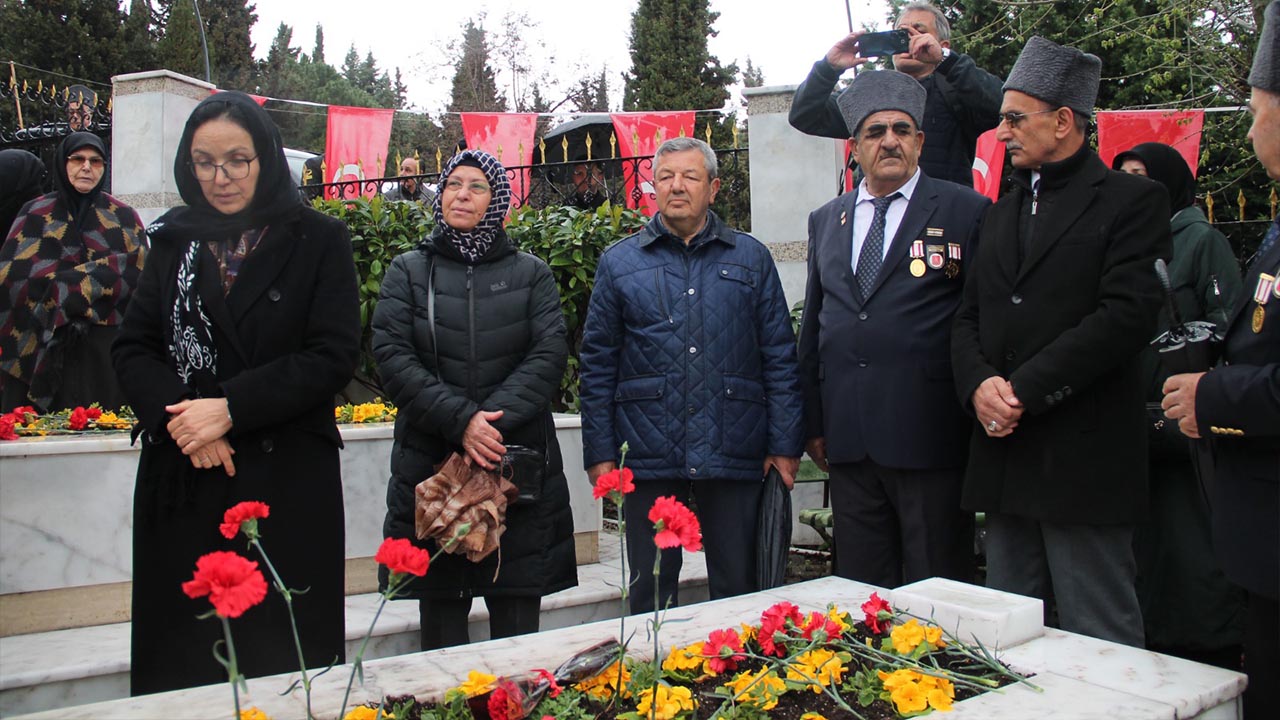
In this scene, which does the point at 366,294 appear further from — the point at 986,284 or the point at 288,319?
the point at 986,284

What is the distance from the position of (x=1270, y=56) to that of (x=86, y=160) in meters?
5.13

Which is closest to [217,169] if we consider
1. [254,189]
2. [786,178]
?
[254,189]

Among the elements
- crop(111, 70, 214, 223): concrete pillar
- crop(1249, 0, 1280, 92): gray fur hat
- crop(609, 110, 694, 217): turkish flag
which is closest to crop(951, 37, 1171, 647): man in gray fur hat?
crop(1249, 0, 1280, 92): gray fur hat

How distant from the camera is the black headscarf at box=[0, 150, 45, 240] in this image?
20.9ft

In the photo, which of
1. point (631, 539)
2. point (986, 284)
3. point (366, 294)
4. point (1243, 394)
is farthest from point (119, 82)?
point (1243, 394)

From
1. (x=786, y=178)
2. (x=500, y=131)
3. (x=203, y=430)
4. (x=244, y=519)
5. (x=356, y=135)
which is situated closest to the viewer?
(x=244, y=519)

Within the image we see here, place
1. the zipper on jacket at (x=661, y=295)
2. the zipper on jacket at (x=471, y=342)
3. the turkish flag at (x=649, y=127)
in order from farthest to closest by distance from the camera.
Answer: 1. the turkish flag at (x=649, y=127)
2. the zipper on jacket at (x=661, y=295)
3. the zipper on jacket at (x=471, y=342)

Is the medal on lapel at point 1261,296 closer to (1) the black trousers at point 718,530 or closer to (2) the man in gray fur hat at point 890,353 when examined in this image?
(2) the man in gray fur hat at point 890,353

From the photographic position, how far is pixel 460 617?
10.6ft

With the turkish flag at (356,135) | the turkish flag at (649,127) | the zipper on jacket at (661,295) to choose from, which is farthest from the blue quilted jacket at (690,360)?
the turkish flag at (356,135)

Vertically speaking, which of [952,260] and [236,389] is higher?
[952,260]

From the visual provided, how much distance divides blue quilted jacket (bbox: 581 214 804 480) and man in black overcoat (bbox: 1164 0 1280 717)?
4.64ft

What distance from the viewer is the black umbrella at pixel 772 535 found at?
3352 mm

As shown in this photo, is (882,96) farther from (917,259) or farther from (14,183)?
(14,183)
